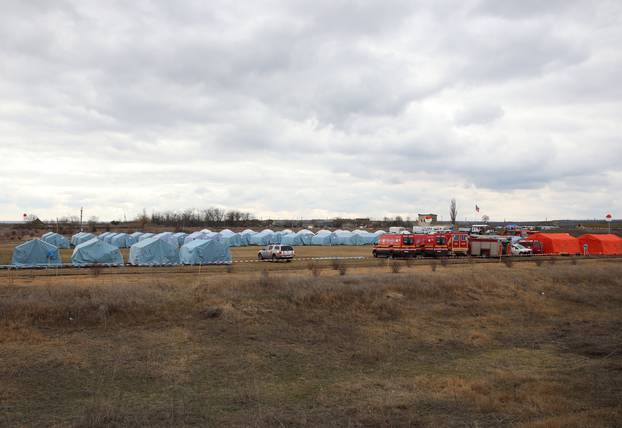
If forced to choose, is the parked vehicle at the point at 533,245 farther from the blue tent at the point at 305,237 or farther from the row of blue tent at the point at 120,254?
the blue tent at the point at 305,237

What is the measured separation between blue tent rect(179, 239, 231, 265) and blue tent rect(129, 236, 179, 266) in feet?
3.05

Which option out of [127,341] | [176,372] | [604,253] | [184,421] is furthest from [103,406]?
[604,253]

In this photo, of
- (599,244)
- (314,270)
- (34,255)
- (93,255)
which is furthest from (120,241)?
(599,244)

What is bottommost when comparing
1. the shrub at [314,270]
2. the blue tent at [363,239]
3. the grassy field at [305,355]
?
the grassy field at [305,355]

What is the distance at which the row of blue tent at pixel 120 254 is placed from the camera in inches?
1704

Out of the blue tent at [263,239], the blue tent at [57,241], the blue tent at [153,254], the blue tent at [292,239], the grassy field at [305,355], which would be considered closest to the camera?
the grassy field at [305,355]

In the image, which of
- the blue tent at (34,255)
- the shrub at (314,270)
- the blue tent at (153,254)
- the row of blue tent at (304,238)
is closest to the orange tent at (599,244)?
the row of blue tent at (304,238)

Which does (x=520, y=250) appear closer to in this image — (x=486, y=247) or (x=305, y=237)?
(x=486, y=247)

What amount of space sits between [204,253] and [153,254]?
4.33 metres

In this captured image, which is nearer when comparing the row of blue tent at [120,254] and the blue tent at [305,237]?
the row of blue tent at [120,254]

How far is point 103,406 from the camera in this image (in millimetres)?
12836

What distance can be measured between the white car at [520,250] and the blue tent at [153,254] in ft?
123

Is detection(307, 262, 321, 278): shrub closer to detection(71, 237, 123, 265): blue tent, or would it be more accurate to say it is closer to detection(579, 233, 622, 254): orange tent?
detection(71, 237, 123, 265): blue tent

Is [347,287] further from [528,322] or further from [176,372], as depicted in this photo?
[176,372]
